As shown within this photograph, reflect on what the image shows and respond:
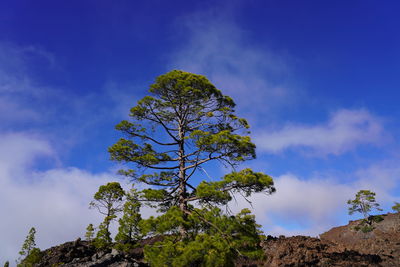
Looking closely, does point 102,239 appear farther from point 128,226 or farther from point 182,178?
point 182,178

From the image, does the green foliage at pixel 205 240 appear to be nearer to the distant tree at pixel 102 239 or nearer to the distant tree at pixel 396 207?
the distant tree at pixel 102 239

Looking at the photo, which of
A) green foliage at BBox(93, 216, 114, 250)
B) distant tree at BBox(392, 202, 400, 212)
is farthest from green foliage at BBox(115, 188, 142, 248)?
distant tree at BBox(392, 202, 400, 212)

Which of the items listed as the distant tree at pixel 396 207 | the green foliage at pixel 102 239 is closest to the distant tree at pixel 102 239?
the green foliage at pixel 102 239

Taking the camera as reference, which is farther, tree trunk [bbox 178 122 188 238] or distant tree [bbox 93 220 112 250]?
distant tree [bbox 93 220 112 250]

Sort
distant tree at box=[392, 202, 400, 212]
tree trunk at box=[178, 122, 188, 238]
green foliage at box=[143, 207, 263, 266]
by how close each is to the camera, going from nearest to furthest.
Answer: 1. green foliage at box=[143, 207, 263, 266]
2. tree trunk at box=[178, 122, 188, 238]
3. distant tree at box=[392, 202, 400, 212]

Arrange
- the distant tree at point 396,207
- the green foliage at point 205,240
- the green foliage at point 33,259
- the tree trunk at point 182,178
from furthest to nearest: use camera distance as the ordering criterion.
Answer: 1. the distant tree at point 396,207
2. the green foliage at point 33,259
3. the tree trunk at point 182,178
4. the green foliage at point 205,240

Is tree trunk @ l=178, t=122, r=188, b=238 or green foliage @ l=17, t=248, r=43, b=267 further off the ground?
tree trunk @ l=178, t=122, r=188, b=238

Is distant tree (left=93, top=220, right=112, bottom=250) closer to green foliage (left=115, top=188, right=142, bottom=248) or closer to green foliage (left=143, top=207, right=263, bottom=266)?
green foliage (left=115, top=188, right=142, bottom=248)

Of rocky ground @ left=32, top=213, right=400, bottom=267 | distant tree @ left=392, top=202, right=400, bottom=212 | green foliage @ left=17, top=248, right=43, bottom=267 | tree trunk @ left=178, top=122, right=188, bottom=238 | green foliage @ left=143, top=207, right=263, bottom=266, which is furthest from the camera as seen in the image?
distant tree @ left=392, top=202, right=400, bottom=212

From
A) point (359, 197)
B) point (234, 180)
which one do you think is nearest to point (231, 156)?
point (234, 180)

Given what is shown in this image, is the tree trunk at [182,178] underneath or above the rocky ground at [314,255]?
above

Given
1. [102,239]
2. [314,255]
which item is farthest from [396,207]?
[102,239]

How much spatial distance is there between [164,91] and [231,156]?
5113mm

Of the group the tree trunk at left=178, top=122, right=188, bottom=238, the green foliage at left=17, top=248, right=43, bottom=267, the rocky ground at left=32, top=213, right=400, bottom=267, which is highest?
the tree trunk at left=178, top=122, right=188, bottom=238
